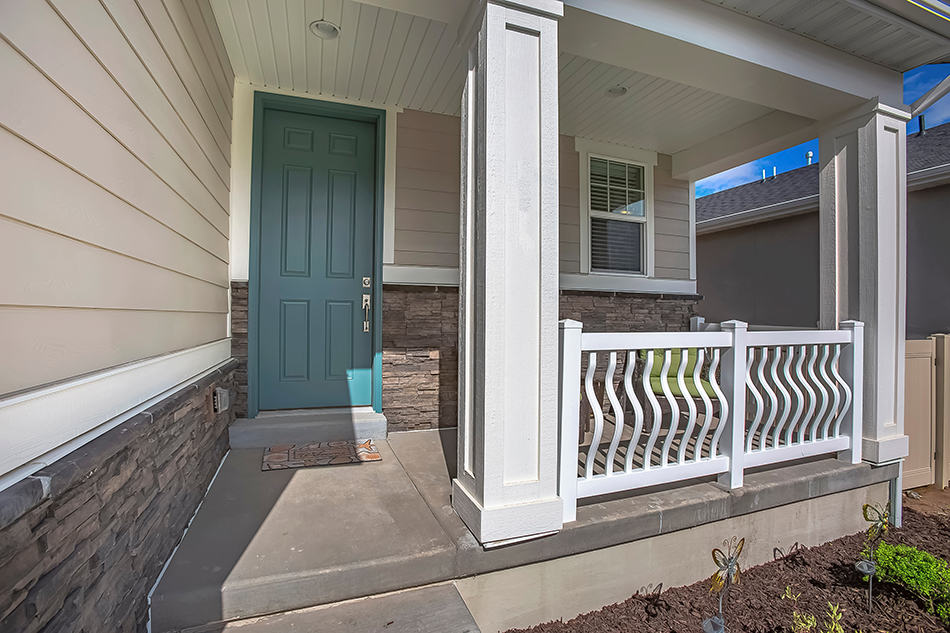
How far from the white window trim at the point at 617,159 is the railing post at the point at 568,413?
2.43 meters

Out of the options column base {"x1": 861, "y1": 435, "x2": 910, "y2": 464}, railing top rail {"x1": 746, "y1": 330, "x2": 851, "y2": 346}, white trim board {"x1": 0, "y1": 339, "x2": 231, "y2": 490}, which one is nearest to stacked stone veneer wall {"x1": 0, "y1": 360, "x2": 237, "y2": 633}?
white trim board {"x1": 0, "y1": 339, "x2": 231, "y2": 490}

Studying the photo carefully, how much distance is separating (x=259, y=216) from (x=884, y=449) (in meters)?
4.55

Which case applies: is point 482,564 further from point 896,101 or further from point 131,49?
point 896,101

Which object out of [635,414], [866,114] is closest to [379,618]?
[635,414]

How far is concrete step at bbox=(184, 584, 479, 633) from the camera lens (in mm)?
1490

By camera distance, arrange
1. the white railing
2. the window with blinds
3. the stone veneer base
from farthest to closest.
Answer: the window with blinds, the stone veneer base, the white railing

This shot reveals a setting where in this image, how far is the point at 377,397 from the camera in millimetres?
3529

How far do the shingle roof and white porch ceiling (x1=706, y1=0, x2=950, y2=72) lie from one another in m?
3.50

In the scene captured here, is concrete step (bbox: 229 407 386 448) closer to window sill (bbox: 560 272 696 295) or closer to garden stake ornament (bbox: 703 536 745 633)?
window sill (bbox: 560 272 696 295)

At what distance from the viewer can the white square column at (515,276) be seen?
185cm

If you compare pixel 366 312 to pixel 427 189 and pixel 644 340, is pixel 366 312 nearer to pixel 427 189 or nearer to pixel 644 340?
pixel 427 189

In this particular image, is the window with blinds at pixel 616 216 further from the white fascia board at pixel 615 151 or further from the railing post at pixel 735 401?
the railing post at pixel 735 401

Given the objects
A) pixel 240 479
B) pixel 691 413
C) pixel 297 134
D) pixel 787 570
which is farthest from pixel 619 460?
pixel 297 134

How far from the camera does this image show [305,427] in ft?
10.4
